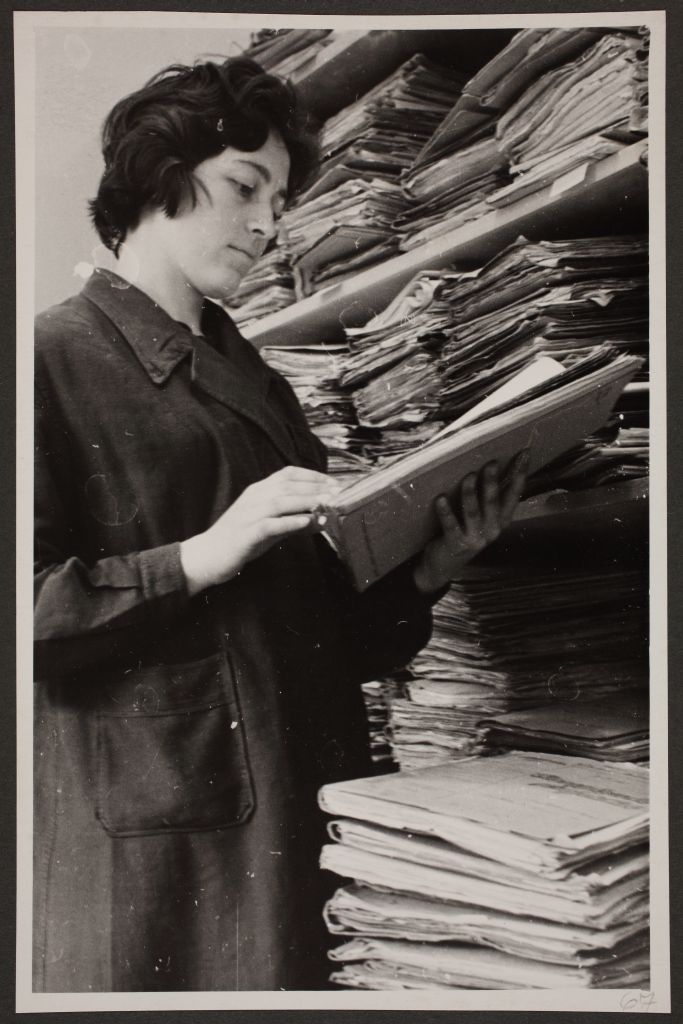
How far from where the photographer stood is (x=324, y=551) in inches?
→ 54.3

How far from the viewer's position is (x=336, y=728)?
138 centimetres

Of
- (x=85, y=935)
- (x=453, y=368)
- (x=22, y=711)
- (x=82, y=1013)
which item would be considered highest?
(x=453, y=368)

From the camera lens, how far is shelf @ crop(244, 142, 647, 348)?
4.18 ft

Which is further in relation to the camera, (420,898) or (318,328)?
(318,328)

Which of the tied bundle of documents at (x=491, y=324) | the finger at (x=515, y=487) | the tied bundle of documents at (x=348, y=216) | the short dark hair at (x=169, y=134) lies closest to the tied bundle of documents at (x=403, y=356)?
the tied bundle of documents at (x=491, y=324)

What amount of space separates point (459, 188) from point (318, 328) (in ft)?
0.99

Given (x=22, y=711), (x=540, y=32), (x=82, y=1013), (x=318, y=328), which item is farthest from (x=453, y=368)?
(x=82, y=1013)

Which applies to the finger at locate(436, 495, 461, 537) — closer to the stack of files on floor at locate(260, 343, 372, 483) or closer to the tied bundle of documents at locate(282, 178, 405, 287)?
the stack of files on floor at locate(260, 343, 372, 483)

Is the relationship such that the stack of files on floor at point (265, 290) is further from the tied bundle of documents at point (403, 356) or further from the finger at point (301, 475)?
the finger at point (301, 475)

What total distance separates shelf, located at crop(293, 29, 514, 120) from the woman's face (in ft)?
0.35

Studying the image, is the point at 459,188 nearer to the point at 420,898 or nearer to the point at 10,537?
the point at 10,537

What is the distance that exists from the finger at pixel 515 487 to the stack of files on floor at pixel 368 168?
44 cm

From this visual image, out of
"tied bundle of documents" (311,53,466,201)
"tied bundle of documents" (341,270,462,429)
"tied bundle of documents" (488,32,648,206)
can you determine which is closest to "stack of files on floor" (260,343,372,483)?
"tied bundle of documents" (341,270,462,429)

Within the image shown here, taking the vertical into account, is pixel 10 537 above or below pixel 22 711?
above
